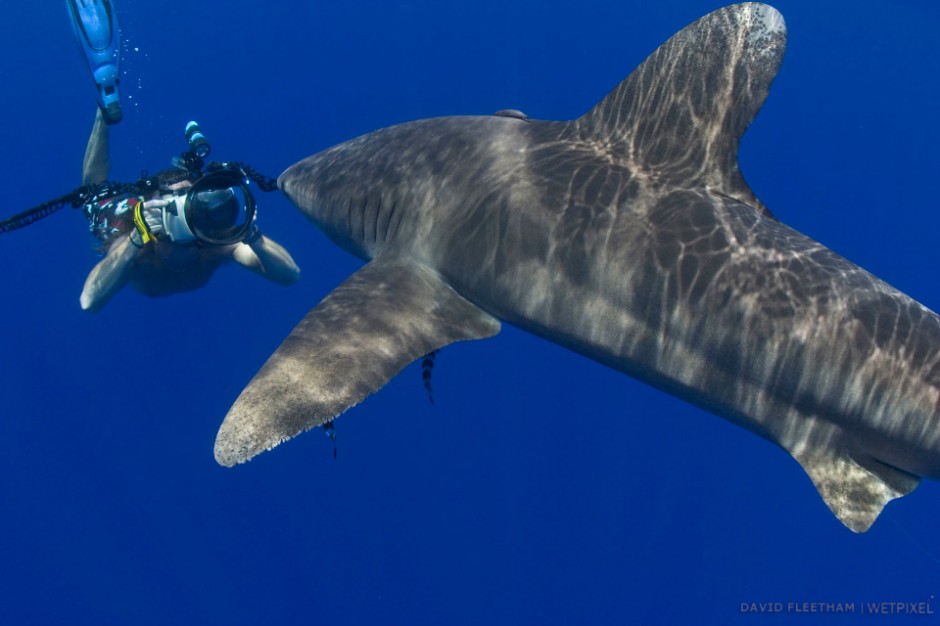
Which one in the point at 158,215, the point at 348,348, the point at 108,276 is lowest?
the point at 108,276

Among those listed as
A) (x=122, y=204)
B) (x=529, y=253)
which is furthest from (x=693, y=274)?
(x=122, y=204)

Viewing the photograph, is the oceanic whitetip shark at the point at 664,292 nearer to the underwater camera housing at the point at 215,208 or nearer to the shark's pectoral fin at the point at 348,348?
the shark's pectoral fin at the point at 348,348

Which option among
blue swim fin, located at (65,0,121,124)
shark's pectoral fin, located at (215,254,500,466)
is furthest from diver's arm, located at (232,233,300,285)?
shark's pectoral fin, located at (215,254,500,466)

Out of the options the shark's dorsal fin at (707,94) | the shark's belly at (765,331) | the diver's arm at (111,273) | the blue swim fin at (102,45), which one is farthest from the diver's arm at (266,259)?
the shark's dorsal fin at (707,94)

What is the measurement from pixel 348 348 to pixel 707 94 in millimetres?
3462

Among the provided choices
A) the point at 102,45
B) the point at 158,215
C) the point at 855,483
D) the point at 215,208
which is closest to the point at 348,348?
the point at 215,208

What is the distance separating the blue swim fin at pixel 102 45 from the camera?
11.2m

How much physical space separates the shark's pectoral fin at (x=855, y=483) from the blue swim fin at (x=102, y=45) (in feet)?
34.9

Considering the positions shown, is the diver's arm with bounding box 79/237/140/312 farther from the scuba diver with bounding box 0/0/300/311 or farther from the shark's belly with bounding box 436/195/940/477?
the shark's belly with bounding box 436/195/940/477

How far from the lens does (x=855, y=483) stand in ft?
17.3

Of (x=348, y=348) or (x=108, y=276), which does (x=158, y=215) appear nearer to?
(x=108, y=276)

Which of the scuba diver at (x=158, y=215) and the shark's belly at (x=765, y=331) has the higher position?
the shark's belly at (x=765, y=331)

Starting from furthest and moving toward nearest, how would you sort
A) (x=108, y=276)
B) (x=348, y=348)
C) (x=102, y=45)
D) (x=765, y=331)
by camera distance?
(x=102, y=45) → (x=108, y=276) → (x=348, y=348) → (x=765, y=331)

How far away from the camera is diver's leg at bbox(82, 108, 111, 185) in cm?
1095
